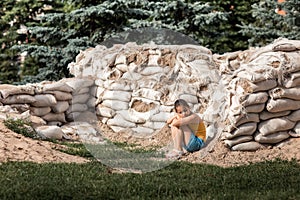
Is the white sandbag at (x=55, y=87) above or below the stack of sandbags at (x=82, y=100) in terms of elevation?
below

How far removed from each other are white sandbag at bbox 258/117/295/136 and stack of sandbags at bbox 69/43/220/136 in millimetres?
562

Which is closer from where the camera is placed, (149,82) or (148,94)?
(148,94)

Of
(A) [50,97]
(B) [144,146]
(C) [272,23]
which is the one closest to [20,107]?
(A) [50,97]

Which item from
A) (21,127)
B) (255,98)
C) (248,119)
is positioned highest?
(255,98)

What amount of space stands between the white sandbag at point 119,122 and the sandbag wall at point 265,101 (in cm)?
112

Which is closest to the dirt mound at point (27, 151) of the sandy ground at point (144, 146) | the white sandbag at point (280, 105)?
the sandy ground at point (144, 146)

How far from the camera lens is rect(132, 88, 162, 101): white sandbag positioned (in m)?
8.74

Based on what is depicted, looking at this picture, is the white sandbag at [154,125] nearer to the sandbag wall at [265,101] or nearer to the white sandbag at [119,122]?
the white sandbag at [119,122]

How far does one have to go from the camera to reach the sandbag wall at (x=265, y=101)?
24.8 ft

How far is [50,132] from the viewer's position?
8.61 metres

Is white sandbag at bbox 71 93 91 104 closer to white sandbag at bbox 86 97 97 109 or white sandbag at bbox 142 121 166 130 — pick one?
white sandbag at bbox 86 97 97 109

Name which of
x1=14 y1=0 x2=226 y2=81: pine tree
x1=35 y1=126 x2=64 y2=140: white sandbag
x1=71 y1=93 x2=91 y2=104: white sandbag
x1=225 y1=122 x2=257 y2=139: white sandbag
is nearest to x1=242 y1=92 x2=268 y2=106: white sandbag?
x1=225 y1=122 x2=257 y2=139: white sandbag

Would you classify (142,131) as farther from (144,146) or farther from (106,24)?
(106,24)

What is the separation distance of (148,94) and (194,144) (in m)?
1.55
